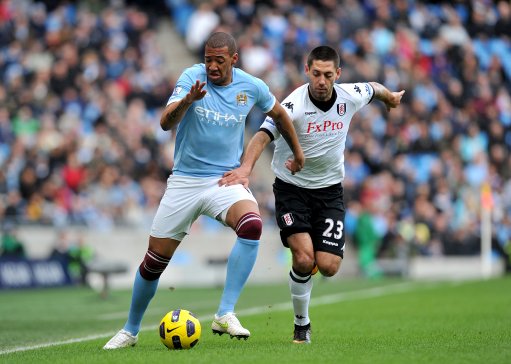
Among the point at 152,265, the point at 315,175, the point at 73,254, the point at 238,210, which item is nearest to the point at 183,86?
the point at 238,210

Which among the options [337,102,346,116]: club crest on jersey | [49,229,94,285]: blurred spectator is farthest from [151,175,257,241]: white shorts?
[49,229,94,285]: blurred spectator

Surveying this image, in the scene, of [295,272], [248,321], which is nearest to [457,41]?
[248,321]

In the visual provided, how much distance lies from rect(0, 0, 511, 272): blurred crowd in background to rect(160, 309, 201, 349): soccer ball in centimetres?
1364

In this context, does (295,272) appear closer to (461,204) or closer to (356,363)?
(356,363)

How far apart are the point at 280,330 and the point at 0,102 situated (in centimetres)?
1506

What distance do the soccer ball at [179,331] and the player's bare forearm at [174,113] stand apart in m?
1.55

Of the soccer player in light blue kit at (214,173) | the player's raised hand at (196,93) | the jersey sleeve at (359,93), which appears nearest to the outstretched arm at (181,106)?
the player's raised hand at (196,93)

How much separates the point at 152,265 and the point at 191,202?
62cm

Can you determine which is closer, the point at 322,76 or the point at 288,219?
the point at 322,76

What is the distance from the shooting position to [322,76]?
9695mm

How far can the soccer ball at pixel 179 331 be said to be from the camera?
29.5 ft

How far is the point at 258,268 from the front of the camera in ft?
83.8

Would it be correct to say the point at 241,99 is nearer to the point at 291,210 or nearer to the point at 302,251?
the point at 291,210

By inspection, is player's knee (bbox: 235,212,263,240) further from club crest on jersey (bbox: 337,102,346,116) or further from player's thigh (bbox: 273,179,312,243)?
club crest on jersey (bbox: 337,102,346,116)
